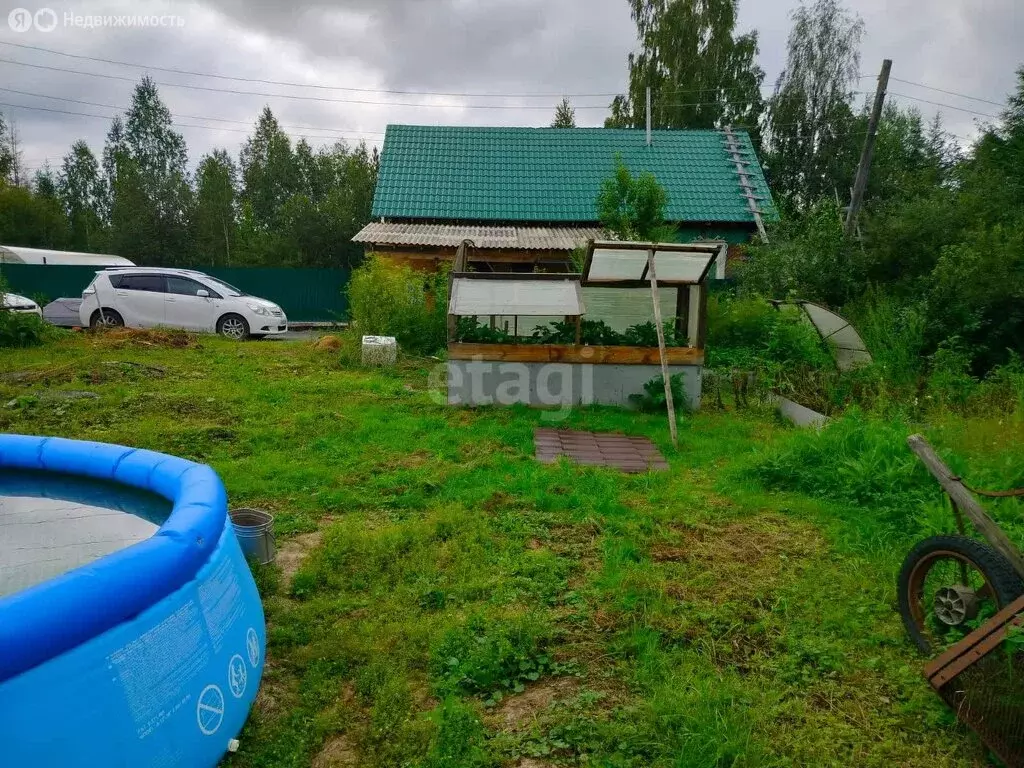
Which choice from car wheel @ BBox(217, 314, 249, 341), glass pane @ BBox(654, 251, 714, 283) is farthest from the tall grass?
car wheel @ BBox(217, 314, 249, 341)

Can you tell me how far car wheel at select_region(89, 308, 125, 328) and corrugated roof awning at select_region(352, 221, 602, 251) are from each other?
5.01 m

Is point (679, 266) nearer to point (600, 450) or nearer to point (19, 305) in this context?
point (600, 450)

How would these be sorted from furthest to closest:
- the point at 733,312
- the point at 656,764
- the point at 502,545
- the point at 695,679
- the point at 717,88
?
the point at 717,88
the point at 733,312
the point at 502,545
the point at 695,679
the point at 656,764

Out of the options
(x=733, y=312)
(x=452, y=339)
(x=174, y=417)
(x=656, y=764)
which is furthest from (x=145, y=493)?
(x=733, y=312)

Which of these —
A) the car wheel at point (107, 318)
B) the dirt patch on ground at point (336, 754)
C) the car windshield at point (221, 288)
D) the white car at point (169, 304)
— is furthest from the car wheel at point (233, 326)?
the dirt patch on ground at point (336, 754)

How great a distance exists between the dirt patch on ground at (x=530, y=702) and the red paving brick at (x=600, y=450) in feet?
10.4

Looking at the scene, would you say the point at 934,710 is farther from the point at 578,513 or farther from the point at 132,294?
→ the point at 132,294

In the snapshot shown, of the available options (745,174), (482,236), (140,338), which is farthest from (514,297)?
(745,174)

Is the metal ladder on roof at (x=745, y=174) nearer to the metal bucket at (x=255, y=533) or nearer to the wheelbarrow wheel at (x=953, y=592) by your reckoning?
the wheelbarrow wheel at (x=953, y=592)

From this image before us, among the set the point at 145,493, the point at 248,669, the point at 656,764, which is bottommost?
the point at 656,764

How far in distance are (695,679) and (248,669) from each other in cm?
186

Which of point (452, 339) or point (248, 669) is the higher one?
point (452, 339)

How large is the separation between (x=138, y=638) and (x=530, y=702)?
1595 mm

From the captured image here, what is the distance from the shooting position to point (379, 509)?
4887mm
